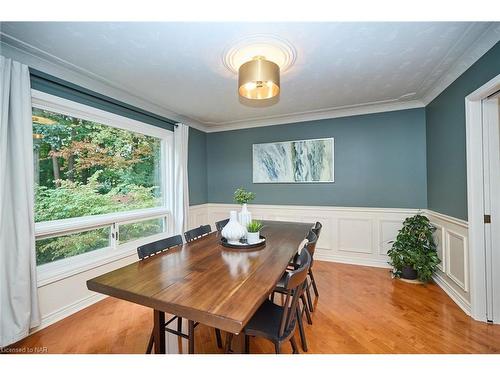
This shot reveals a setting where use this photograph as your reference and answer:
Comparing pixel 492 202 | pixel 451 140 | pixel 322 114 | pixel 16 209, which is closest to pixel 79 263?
pixel 16 209

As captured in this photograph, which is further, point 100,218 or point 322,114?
point 322,114

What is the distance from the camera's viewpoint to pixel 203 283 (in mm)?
1185

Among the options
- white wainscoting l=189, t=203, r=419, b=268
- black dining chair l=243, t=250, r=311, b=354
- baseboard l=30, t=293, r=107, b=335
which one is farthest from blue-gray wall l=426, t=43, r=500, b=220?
baseboard l=30, t=293, r=107, b=335

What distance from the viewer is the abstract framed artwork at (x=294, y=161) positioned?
12.0 ft

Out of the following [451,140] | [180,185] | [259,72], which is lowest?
[180,185]

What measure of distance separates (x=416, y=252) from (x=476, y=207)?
1.00 meters

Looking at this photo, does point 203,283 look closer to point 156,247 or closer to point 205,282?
point 205,282

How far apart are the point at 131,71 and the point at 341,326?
319 centimetres

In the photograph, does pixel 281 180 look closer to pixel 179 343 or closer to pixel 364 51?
pixel 364 51

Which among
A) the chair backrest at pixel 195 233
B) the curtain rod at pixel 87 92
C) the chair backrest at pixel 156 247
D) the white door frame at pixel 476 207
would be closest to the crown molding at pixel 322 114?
the white door frame at pixel 476 207

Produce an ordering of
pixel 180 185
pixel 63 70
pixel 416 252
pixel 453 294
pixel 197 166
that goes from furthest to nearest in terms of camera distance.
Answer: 1. pixel 197 166
2. pixel 180 185
3. pixel 416 252
4. pixel 453 294
5. pixel 63 70

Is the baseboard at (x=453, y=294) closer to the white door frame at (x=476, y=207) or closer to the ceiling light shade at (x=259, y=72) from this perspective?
the white door frame at (x=476, y=207)

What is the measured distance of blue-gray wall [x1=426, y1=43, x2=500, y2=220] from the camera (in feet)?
6.36
